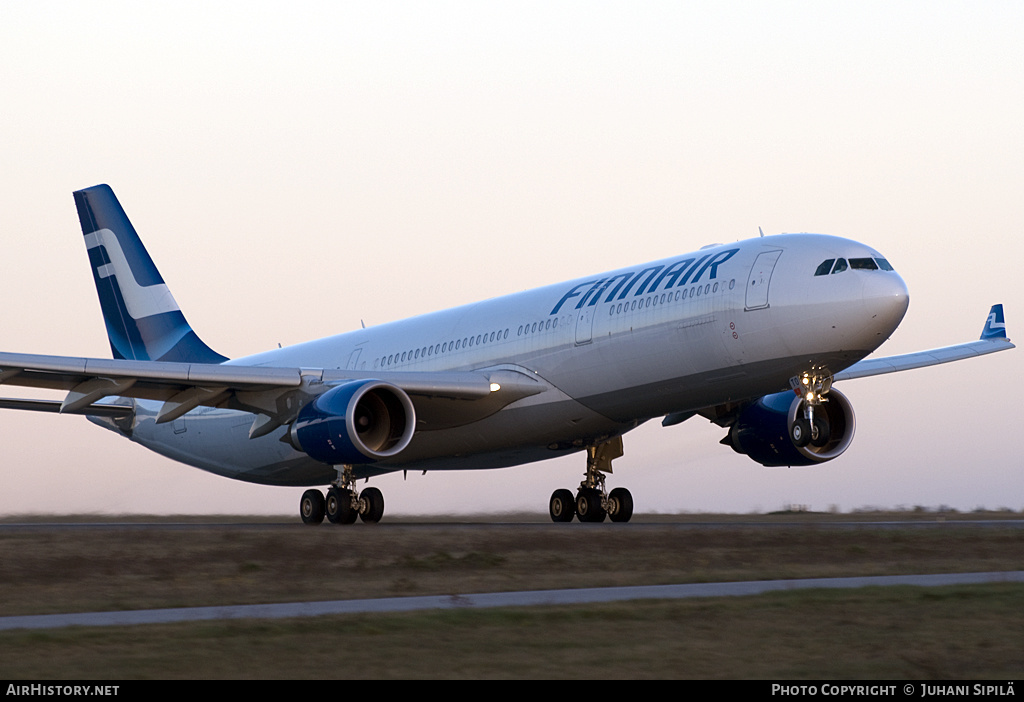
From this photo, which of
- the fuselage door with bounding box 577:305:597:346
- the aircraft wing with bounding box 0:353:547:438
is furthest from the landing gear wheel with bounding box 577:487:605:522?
the fuselage door with bounding box 577:305:597:346

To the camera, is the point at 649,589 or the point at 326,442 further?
the point at 326,442

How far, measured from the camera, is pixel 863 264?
26.5 metres

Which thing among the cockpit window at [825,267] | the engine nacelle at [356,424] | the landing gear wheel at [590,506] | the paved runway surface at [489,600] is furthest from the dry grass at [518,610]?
the landing gear wheel at [590,506]

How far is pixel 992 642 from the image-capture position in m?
12.4

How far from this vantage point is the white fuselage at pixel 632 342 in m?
26.4

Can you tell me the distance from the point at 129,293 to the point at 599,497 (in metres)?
17.0

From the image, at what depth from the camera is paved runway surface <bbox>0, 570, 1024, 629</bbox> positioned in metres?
14.1

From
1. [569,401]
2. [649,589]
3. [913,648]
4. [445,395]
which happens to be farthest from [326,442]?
[913,648]

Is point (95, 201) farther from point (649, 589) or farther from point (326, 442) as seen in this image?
point (649, 589)

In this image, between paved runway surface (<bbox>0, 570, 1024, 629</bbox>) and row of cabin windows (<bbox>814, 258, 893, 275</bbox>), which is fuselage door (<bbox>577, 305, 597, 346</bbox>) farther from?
paved runway surface (<bbox>0, 570, 1024, 629</bbox>)

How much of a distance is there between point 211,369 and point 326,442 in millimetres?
3815

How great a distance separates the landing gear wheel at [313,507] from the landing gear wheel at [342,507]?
4.11 feet

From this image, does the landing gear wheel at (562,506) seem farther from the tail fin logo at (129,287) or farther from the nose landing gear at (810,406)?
the tail fin logo at (129,287)

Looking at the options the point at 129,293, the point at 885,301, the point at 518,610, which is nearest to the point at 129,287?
the point at 129,293
